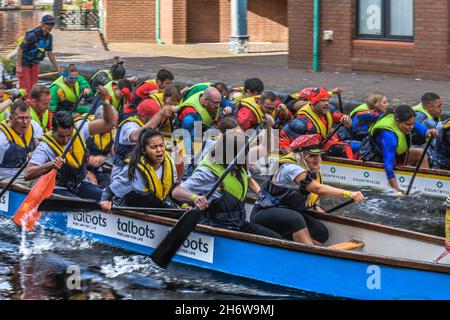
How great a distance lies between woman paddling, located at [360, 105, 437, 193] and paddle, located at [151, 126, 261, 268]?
11.3 ft

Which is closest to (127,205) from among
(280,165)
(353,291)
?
(280,165)

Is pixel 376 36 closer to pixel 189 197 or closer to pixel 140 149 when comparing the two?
pixel 140 149

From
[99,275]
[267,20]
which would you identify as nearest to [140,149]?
[99,275]

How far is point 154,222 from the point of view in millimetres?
10891

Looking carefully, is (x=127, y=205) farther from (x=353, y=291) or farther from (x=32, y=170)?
(x=353, y=291)

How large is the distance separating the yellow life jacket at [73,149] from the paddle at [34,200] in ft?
0.38

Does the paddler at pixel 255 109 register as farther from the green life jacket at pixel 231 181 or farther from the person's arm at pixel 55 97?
the person's arm at pixel 55 97

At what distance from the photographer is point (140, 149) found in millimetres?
10461

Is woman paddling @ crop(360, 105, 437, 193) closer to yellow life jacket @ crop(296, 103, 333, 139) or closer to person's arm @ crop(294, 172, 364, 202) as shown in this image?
yellow life jacket @ crop(296, 103, 333, 139)

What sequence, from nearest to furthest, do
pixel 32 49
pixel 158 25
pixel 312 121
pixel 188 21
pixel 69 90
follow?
pixel 312 121
pixel 69 90
pixel 32 49
pixel 188 21
pixel 158 25

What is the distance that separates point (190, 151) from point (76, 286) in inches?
155

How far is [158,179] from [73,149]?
162 cm

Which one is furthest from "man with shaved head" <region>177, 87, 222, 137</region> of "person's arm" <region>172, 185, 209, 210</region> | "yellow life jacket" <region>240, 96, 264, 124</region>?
"person's arm" <region>172, 185, 209, 210</region>

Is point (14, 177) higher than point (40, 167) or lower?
lower
